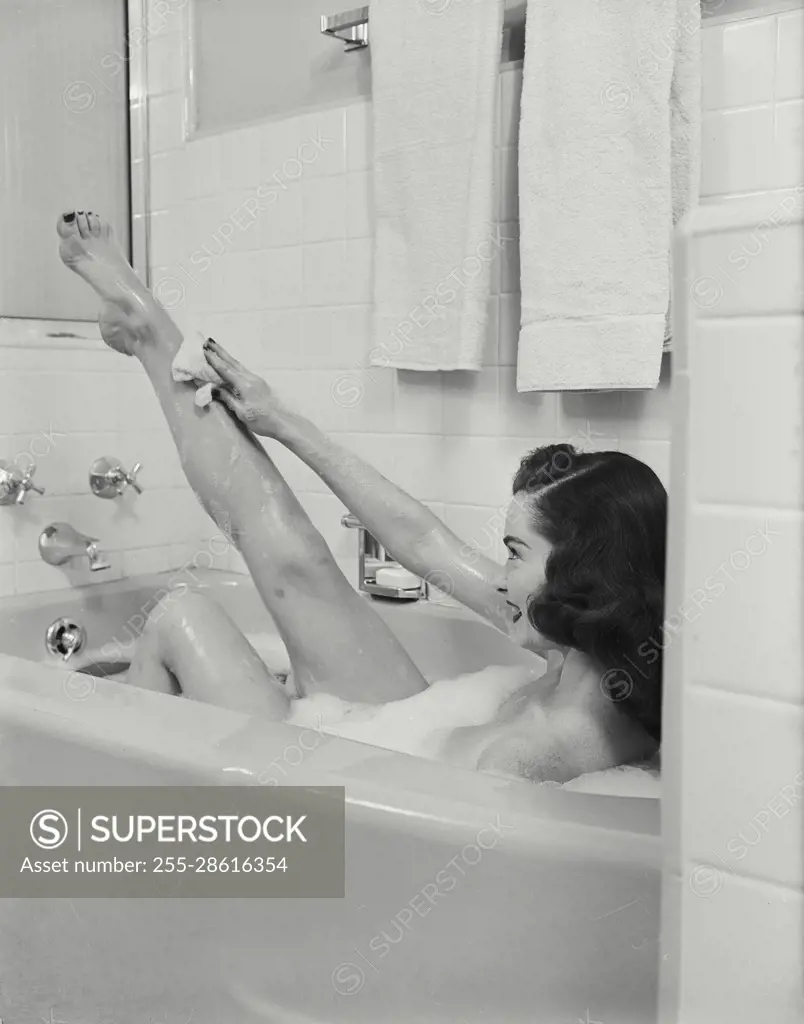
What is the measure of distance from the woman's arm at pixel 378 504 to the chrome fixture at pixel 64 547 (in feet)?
2.07

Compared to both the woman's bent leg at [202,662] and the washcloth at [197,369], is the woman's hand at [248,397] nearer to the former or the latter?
the washcloth at [197,369]

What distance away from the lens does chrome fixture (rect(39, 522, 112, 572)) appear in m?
1.90

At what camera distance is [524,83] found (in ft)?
5.03

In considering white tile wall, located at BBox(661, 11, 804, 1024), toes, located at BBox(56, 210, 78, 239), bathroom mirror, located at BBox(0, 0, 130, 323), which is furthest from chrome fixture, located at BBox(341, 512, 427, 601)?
white tile wall, located at BBox(661, 11, 804, 1024)

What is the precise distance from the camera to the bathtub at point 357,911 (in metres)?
0.82

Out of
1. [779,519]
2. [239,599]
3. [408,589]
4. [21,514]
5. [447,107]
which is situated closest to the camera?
[779,519]

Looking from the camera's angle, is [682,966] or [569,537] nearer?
[682,966]

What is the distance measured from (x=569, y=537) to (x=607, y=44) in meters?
0.75

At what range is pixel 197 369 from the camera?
142cm

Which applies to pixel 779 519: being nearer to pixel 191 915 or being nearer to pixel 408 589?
pixel 191 915

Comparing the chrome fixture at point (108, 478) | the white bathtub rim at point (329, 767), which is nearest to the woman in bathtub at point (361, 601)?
the white bathtub rim at point (329, 767)

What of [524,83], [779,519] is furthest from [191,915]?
[524,83]

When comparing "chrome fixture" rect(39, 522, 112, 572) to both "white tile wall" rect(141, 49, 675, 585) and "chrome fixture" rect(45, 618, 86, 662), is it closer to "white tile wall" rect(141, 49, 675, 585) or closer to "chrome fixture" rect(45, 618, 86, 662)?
"chrome fixture" rect(45, 618, 86, 662)

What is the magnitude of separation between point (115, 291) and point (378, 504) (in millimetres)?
489
